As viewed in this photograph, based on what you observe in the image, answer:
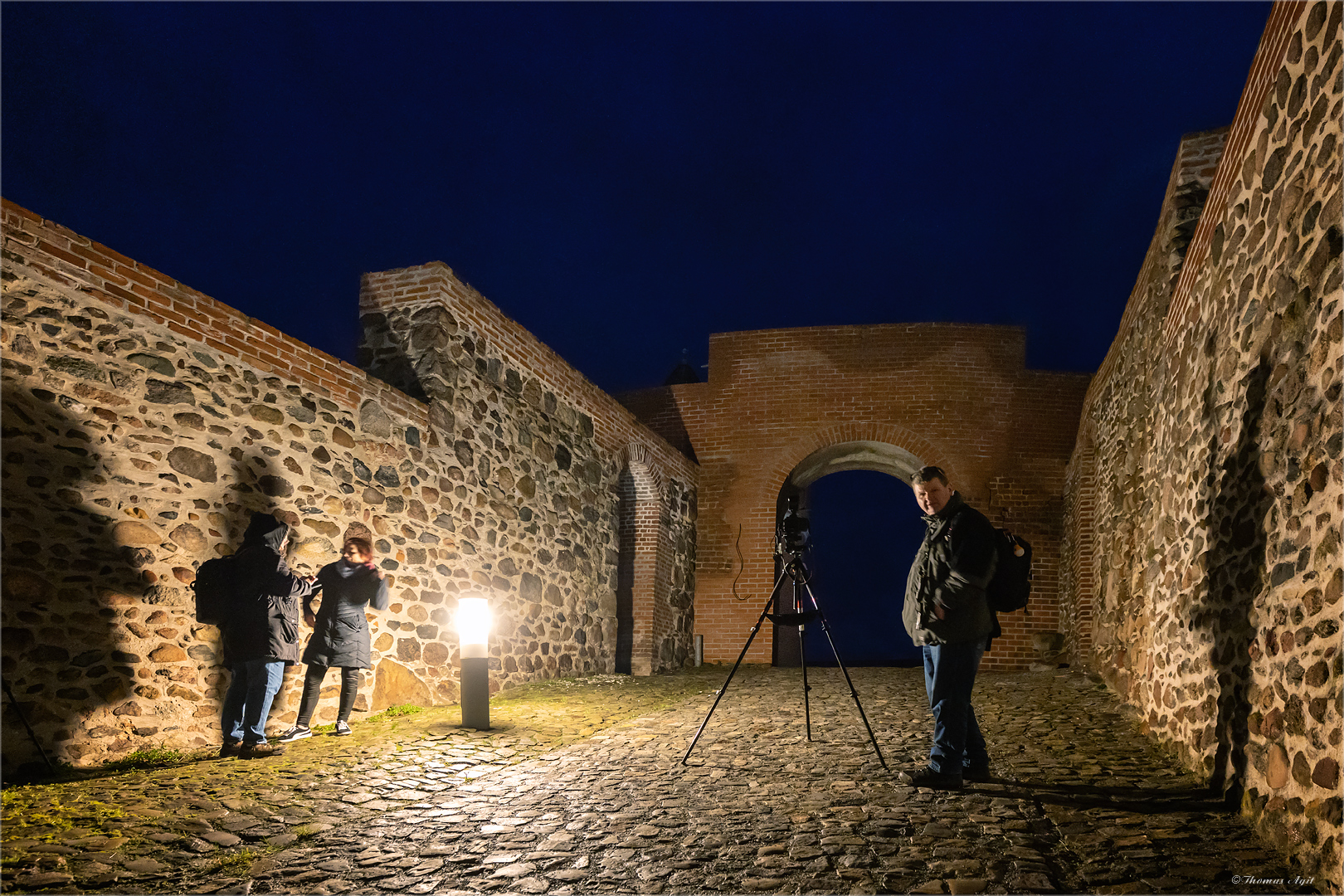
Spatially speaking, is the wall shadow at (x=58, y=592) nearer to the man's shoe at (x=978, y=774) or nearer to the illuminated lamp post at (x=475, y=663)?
the illuminated lamp post at (x=475, y=663)

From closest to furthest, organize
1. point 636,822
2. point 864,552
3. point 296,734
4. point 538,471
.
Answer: point 636,822 < point 296,734 < point 538,471 < point 864,552

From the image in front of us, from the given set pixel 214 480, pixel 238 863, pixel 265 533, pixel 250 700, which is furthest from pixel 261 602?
pixel 238 863

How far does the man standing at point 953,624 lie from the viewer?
11.8 feet

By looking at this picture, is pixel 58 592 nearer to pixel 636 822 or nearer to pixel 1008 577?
pixel 636 822

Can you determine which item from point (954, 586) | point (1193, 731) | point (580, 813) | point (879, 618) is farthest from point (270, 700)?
point (879, 618)

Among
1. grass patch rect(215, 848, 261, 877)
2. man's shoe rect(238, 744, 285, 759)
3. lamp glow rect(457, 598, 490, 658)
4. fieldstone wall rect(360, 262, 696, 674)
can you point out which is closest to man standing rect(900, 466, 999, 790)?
grass patch rect(215, 848, 261, 877)

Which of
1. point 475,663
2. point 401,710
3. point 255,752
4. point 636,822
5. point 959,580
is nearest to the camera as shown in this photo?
point 636,822

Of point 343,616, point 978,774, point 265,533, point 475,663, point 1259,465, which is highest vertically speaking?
point 1259,465

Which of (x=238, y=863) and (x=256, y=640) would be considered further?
(x=256, y=640)

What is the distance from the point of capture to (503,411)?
7.60m

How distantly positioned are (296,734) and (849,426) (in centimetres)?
930

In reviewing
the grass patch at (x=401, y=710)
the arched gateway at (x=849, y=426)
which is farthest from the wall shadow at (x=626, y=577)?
the grass patch at (x=401, y=710)

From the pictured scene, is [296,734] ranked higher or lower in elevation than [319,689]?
lower

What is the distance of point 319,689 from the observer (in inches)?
195
